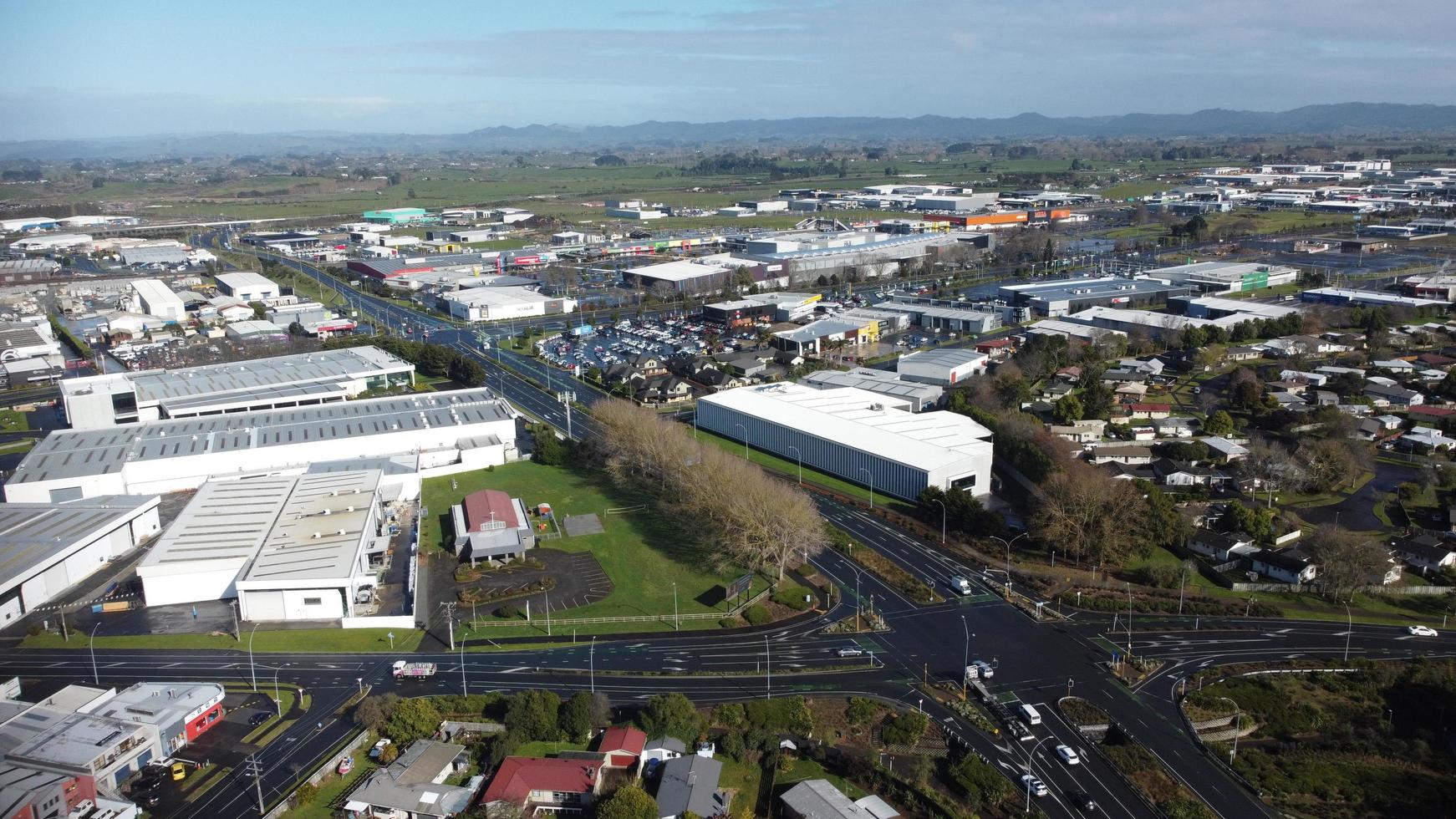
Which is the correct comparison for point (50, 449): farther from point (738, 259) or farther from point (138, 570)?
point (738, 259)

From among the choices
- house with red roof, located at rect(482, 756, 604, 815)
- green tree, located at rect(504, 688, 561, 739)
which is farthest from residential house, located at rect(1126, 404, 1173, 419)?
house with red roof, located at rect(482, 756, 604, 815)

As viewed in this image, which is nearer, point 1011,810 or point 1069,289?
point 1011,810

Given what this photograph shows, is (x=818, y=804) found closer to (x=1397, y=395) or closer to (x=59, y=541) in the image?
(x=59, y=541)

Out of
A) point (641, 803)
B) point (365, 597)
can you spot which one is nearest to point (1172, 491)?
point (641, 803)

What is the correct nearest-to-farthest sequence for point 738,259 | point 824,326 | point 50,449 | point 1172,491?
point 1172,491
point 50,449
point 824,326
point 738,259

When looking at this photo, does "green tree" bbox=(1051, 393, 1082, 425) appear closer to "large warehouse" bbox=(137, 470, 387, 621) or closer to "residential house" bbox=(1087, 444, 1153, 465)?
"residential house" bbox=(1087, 444, 1153, 465)

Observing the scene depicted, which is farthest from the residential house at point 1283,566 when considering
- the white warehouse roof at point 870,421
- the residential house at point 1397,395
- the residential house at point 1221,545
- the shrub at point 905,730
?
the residential house at point 1397,395

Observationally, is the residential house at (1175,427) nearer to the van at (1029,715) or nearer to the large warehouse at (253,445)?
the van at (1029,715)
